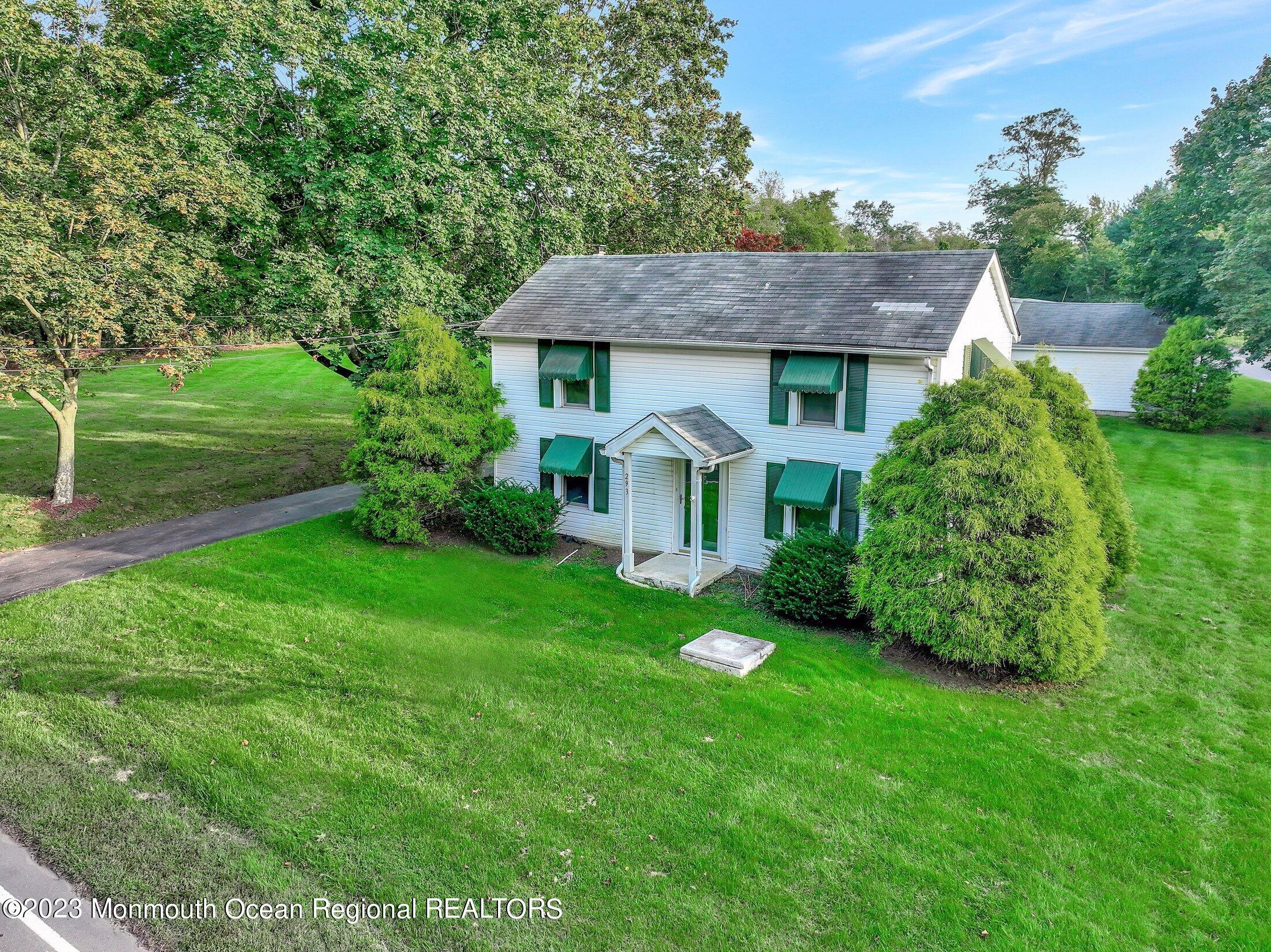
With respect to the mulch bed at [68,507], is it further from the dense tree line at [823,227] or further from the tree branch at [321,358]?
the dense tree line at [823,227]

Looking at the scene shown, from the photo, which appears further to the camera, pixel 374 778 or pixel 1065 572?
pixel 1065 572

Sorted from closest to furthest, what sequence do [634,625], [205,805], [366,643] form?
[205,805] → [366,643] → [634,625]

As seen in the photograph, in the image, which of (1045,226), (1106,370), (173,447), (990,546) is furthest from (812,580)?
(1045,226)

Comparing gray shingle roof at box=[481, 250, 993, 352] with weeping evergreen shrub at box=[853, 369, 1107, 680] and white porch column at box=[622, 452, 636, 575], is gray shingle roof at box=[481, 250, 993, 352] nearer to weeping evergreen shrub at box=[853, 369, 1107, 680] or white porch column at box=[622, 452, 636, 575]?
weeping evergreen shrub at box=[853, 369, 1107, 680]

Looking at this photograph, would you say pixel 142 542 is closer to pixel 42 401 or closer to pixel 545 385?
pixel 42 401

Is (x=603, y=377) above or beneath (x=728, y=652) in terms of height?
above

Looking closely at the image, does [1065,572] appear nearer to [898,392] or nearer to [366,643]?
[898,392]

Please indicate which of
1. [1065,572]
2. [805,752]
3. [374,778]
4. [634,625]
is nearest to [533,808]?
[374,778]

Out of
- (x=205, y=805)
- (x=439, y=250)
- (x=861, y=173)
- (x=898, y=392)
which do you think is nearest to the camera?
(x=205, y=805)
